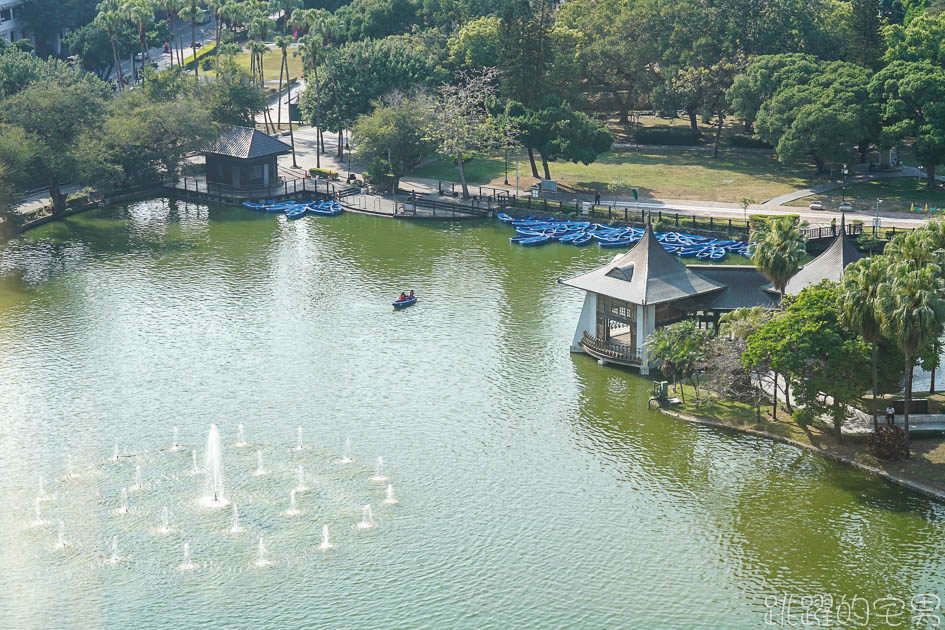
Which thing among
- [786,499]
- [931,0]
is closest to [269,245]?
[786,499]

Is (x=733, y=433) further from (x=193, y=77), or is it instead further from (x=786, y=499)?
(x=193, y=77)

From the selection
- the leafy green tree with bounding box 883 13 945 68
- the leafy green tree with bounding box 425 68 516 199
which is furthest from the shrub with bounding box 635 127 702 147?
the leafy green tree with bounding box 425 68 516 199

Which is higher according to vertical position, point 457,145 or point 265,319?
point 457,145

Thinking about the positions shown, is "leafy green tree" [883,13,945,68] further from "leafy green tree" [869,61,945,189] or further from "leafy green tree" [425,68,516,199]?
"leafy green tree" [425,68,516,199]

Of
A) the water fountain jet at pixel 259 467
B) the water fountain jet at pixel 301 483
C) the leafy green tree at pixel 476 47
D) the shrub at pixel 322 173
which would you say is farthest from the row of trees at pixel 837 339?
the leafy green tree at pixel 476 47

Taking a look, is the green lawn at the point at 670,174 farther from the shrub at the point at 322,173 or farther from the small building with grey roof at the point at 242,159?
the small building with grey roof at the point at 242,159

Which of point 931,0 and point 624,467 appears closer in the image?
point 624,467

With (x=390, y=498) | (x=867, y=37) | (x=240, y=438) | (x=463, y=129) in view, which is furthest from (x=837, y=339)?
(x=867, y=37)
